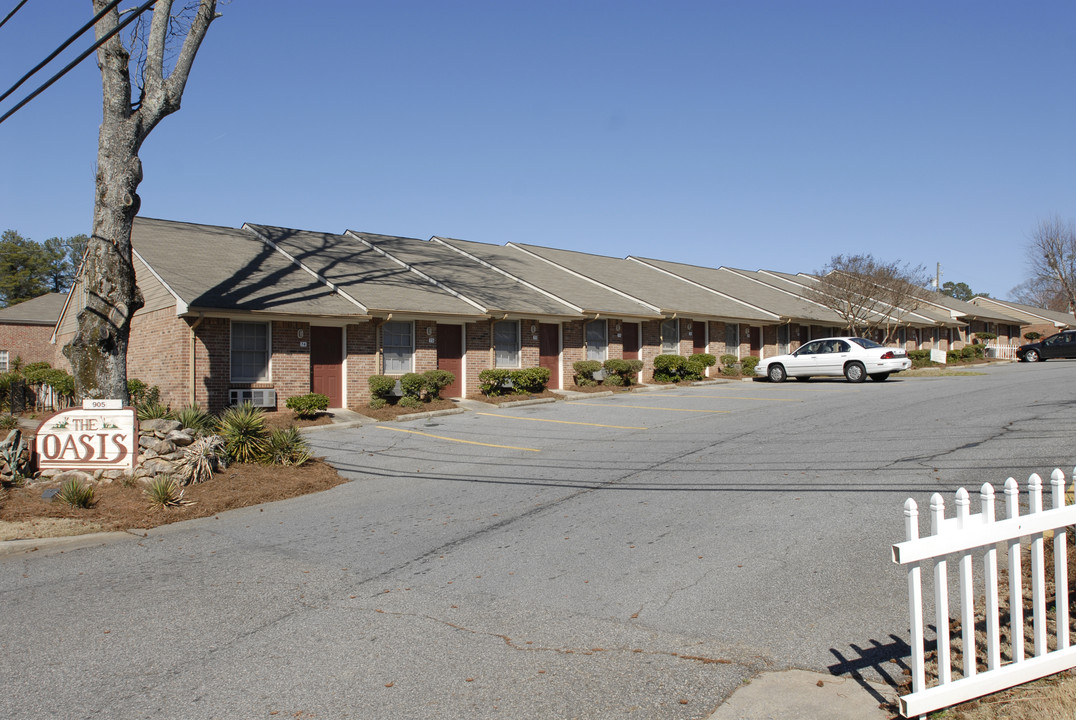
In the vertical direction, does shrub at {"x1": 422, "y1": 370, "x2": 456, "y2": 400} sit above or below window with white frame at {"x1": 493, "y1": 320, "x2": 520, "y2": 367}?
below

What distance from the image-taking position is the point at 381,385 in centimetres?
1991

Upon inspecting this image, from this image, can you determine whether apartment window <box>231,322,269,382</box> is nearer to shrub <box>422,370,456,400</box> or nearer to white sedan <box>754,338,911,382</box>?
shrub <box>422,370,456,400</box>

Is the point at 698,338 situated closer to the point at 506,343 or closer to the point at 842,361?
the point at 842,361

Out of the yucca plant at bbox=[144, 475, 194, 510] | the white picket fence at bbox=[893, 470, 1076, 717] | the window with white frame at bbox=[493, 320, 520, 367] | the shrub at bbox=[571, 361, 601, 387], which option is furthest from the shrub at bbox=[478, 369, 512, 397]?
the white picket fence at bbox=[893, 470, 1076, 717]

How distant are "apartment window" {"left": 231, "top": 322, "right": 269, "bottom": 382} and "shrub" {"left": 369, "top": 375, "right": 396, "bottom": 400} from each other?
8.84 feet

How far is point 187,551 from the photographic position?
7.87 meters

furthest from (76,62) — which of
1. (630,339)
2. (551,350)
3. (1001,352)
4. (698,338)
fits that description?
(1001,352)

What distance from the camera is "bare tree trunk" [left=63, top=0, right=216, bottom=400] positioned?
39.4 ft

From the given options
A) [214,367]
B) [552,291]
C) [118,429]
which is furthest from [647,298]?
A: [118,429]

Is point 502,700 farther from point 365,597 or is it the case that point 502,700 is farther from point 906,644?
point 906,644

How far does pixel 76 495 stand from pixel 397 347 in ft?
39.8

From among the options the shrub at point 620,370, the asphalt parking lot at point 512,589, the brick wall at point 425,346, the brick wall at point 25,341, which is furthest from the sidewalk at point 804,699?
the brick wall at point 25,341

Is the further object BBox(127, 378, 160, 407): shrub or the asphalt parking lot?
BBox(127, 378, 160, 407): shrub

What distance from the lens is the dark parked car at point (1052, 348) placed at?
133ft
